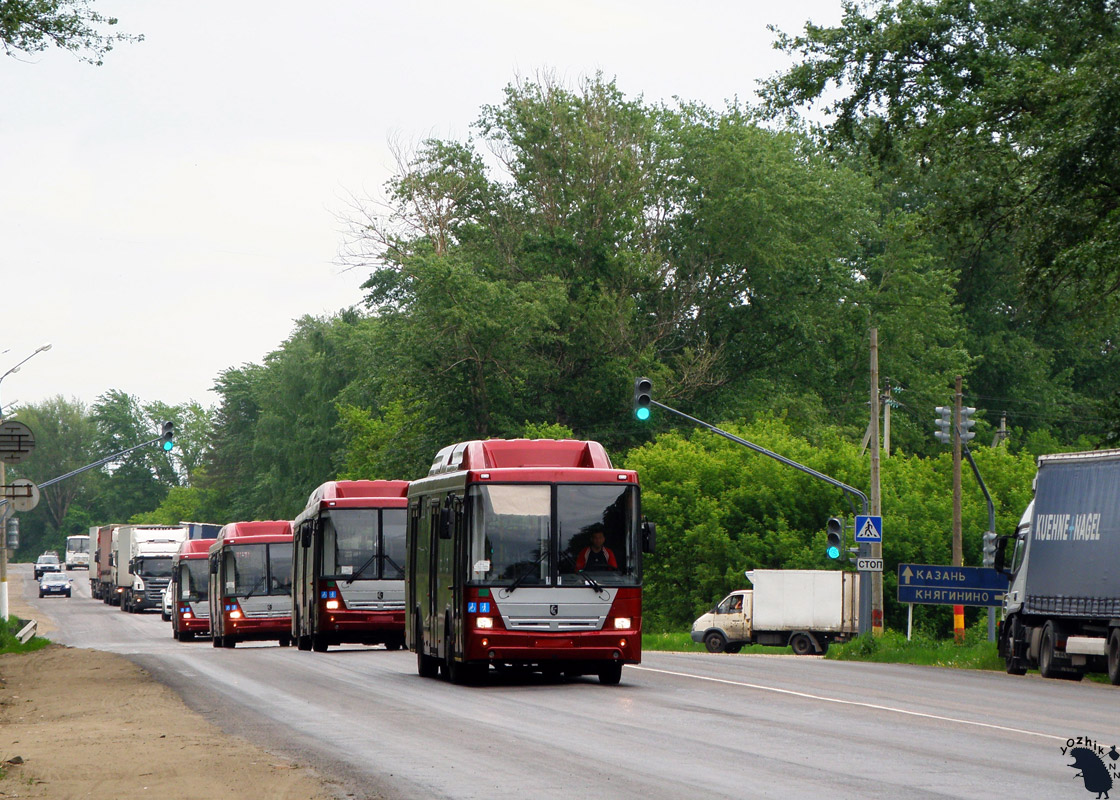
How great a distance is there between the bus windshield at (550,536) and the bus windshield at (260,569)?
19.8 meters

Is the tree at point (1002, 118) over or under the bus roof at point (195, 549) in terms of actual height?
over

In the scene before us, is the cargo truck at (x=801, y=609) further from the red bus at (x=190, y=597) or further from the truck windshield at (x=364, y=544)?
the truck windshield at (x=364, y=544)

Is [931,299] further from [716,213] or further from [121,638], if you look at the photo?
[121,638]

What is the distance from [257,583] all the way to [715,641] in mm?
16021

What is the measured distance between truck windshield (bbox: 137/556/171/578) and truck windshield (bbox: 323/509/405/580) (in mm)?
46499

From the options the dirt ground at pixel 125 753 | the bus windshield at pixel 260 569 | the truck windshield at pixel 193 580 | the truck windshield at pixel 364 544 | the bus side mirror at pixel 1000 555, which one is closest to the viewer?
the dirt ground at pixel 125 753

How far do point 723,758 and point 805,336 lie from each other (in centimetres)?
5521

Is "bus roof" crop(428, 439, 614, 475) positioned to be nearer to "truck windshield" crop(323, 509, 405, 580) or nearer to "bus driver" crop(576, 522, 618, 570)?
"bus driver" crop(576, 522, 618, 570)

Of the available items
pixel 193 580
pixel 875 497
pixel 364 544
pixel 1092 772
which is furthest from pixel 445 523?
pixel 193 580

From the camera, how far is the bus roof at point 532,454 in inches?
871

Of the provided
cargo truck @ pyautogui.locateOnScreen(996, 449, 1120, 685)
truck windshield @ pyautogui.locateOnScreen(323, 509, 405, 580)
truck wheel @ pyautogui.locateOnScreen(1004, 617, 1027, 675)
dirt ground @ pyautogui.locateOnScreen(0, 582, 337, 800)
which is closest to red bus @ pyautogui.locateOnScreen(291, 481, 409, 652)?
truck windshield @ pyautogui.locateOnScreen(323, 509, 405, 580)

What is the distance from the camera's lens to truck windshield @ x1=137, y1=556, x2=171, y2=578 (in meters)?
76.1

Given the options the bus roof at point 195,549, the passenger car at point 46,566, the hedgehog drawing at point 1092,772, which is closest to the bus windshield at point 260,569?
the bus roof at point 195,549

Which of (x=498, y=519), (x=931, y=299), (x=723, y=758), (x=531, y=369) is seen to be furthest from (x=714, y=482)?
(x=723, y=758)
